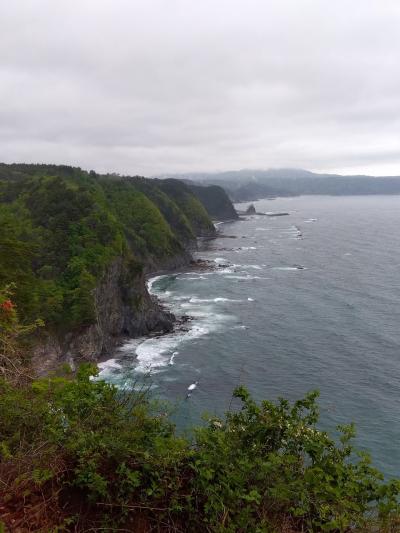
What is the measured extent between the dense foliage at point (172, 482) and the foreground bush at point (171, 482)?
2 cm

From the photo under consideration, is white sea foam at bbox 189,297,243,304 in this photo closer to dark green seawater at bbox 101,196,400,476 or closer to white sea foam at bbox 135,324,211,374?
dark green seawater at bbox 101,196,400,476

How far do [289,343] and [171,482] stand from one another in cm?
4784

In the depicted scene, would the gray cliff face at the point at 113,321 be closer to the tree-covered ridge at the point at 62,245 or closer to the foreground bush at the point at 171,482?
the tree-covered ridge at the point at 62,245

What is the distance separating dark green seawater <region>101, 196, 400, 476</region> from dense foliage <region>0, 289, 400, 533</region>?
388 cm

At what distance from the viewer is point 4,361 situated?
10.2 meters

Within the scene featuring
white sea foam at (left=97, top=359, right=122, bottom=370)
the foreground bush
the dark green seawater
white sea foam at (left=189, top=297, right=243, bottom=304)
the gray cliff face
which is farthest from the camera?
white sea foam at (left=189, top=297, right=243, bottom=304)

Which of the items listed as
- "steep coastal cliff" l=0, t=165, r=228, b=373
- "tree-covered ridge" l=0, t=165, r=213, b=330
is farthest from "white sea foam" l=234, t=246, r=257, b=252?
"steep coastal cliff" l=0, t=165, r=228, b=373

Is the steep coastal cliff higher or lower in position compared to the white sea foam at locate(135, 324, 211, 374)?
higher

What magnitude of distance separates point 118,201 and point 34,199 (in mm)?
46555

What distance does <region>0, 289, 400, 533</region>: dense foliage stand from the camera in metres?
6.76

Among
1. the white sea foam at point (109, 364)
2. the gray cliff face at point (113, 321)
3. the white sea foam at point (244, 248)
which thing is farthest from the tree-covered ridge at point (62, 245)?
the white sea foam at point (244, 248)

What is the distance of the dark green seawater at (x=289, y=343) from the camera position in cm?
3841

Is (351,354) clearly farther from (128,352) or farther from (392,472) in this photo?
(128,352)

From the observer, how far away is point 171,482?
7.27 metres
